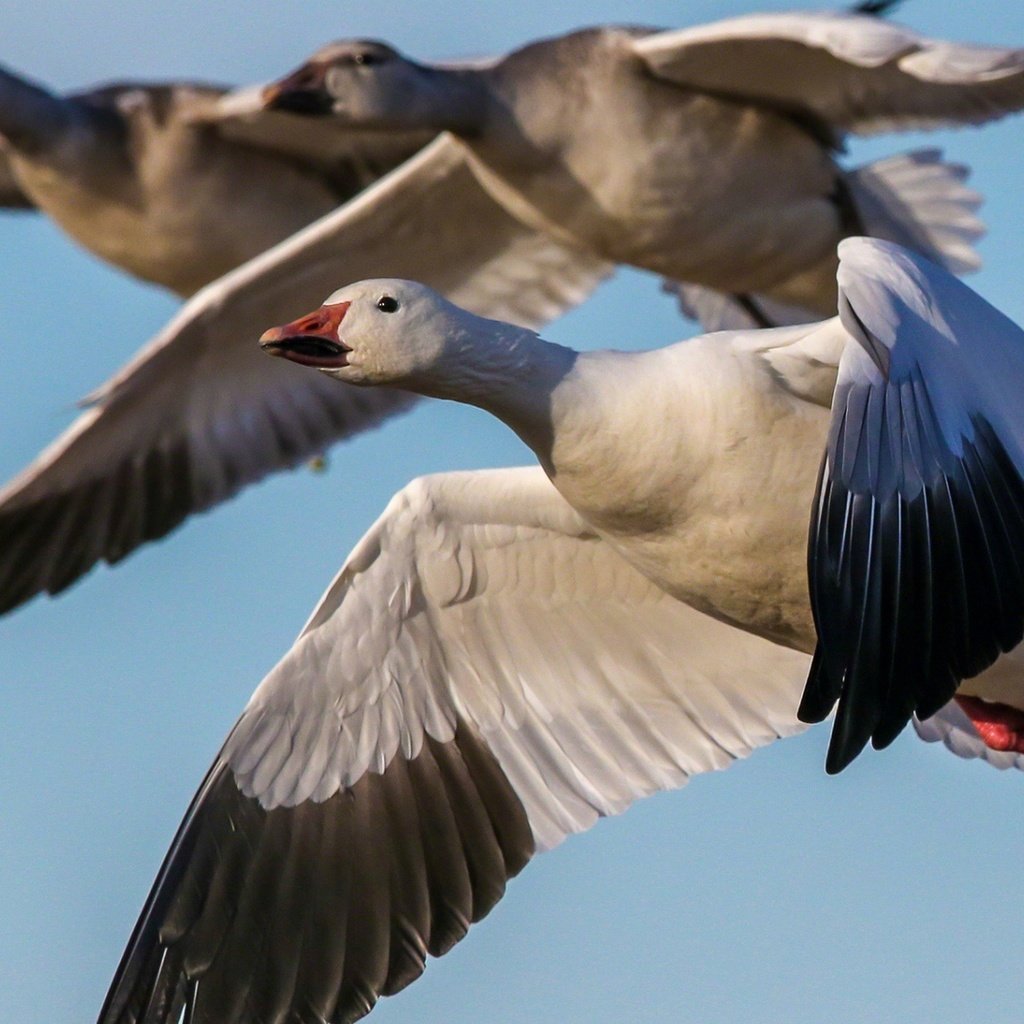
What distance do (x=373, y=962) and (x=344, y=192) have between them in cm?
597

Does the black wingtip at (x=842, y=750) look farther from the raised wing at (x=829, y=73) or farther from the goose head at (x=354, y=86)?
the goose head at (x=354, y=86)

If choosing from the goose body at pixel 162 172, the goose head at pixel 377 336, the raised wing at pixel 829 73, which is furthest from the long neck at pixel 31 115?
the goose head at pixel 377 336

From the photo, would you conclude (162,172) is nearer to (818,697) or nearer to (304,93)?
(304,93)

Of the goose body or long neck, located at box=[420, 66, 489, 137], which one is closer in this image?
long neck, located at box=[420, 66, 489, 137]

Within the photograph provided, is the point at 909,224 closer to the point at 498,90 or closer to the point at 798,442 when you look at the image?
the point at 498,90

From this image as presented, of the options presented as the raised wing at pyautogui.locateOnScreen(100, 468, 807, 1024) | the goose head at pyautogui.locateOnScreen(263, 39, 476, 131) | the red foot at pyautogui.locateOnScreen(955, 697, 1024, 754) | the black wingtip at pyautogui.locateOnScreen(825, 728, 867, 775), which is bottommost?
the red foot at pyautogui.locateOnScreen(955, 697, 1024, 754)

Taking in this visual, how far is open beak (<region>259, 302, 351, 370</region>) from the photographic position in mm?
6309

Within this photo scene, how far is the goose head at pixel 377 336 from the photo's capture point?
6.32 m

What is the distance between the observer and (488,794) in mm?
7367

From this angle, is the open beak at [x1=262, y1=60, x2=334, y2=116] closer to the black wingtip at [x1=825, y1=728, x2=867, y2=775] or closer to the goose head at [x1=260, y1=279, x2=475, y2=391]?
the goose head at [x1=260, y1=279, x2=475, y2=391]

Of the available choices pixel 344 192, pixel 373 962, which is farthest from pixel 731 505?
pixel 344 192

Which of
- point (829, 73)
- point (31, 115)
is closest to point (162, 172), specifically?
point (31, 115)

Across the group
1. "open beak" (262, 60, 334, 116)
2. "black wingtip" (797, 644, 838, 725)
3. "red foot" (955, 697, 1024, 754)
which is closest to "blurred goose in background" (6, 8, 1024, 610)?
"open beak" (262, 60, 334, 116)

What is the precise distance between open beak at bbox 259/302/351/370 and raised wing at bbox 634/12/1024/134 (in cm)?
300
